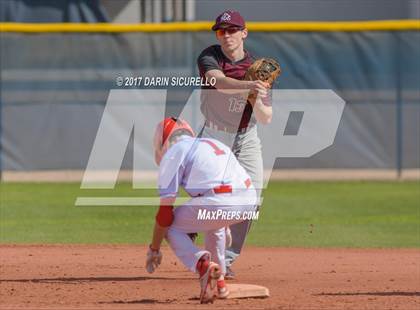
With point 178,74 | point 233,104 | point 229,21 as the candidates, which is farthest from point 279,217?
point 229,21

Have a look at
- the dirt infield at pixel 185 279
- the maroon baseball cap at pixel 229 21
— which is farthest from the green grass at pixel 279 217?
the maroon baseball cap at pixel 229 21

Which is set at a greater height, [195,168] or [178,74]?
[195,168]

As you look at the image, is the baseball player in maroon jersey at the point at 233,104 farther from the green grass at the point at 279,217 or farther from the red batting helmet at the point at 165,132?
the green grass at the point at 279,217

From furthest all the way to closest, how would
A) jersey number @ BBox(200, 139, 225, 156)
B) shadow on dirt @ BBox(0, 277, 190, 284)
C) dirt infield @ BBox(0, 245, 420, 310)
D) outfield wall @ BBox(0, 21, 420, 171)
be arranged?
outfield wall @ BBox(0, 21, 420, 171)
shadow on dirt @ BBox(0, 277, 190, 284)
dirt infield @ BBox(0, 245, 420, 310)
jersey number @ BBox(200, 139, 225, 156)

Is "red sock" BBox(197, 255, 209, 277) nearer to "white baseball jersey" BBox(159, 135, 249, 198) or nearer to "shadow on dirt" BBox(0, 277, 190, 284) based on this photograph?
"white baseball jersey" BBox(159, 135, 249, 198)

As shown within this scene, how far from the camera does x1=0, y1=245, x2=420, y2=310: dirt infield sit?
6992 millimetres

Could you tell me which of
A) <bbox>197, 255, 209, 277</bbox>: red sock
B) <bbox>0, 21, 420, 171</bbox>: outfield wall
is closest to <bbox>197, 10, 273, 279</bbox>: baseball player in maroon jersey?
<bbox>197, 255, 209, 277</bbox>: red sock

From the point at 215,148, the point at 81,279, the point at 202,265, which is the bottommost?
the point at 81,279

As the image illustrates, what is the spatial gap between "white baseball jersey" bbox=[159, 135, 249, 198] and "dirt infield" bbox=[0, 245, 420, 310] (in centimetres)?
79

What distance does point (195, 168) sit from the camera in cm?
662

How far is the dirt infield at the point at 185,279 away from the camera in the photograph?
A: 6.99 metres

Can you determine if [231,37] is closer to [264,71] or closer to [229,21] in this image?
[229,21]

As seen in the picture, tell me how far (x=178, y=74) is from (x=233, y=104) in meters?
8.82

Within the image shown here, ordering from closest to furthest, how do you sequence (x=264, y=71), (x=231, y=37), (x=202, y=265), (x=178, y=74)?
(x=202, y=265), (x=264, y=71), (x=231, y=37), (x=178, y=74)
